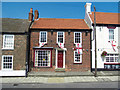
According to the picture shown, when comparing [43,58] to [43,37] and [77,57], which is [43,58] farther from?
[77,57]

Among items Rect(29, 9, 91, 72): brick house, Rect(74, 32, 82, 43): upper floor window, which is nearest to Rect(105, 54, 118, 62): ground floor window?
Rect(29, 9, 91, 72): brick house

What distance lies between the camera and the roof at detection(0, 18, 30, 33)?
1304 cm

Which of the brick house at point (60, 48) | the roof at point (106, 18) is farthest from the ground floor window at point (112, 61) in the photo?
the roof at point (106, 18)

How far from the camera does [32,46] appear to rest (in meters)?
13.5

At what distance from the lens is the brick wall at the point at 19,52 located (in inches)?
500

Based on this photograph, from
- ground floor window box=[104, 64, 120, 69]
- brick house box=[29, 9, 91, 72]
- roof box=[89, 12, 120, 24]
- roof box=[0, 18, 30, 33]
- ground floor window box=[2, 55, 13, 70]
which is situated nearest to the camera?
ground floor window box=[2, 55, 13, 70]

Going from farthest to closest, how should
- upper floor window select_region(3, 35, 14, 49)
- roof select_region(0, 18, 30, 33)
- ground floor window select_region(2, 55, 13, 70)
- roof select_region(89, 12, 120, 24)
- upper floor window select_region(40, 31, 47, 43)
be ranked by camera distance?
roof select_region(89, 12, 120, 24) < upper floor window select_region(40, 31, 47, 43) < roof select_region(0, 18, 30, 33) < upper floor window select_region(3, 35, 14, 49) < ground floor window select_region(2, 55, 13, 70)

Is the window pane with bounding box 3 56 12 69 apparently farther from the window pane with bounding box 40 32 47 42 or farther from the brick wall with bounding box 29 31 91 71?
the window pane with bounding box 40 32 47 42

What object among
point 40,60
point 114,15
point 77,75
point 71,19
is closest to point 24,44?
point 40,60

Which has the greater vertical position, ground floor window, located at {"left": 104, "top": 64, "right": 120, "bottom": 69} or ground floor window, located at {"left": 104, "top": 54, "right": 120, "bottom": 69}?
ground floor window, located at {"left": 104, "top": 54, "right": 120, "bottom": 69}

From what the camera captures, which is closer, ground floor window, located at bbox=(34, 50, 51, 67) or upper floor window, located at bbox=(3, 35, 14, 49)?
upper floor window, located at bbox=(3, 35, 14, 49)

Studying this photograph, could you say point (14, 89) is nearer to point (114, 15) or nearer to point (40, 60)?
point (40, 60)

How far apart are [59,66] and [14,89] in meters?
6.57

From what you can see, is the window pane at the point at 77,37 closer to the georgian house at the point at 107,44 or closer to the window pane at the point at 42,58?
the georgian house at the point at 107,44
